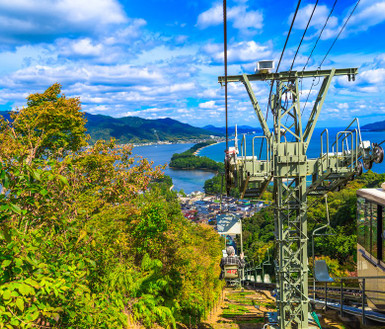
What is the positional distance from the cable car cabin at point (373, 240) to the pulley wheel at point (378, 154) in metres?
1.13

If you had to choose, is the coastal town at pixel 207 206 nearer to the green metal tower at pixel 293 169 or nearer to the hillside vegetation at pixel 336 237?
the hillside vegetation at pixel 336 237

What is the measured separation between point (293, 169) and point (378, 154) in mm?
1802

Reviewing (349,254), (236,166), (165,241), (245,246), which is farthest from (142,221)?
(245,246)

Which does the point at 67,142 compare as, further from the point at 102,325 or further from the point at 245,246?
the point at 245,246

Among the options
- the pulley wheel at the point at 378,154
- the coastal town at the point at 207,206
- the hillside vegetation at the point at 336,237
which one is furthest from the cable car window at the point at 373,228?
the coastal town at the point at 207,206

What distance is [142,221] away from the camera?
468 inches

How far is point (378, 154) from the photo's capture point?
688 cm

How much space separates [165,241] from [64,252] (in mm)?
A: 7536

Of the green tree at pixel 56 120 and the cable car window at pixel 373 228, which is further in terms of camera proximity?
the green tree at pixel 56 120

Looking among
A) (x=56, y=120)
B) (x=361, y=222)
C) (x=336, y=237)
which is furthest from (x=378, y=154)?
(x=336, y=237)

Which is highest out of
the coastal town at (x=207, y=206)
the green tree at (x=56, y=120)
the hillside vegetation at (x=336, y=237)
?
the green tree at (x=56, y=120)

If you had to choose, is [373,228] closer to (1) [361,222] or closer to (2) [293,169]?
(1) [361,222]

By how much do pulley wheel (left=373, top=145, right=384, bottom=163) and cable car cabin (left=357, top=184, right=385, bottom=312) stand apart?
113 cm

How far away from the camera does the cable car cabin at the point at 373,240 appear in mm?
7648
